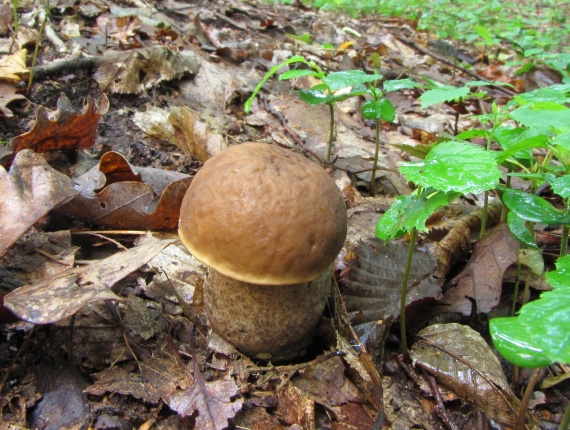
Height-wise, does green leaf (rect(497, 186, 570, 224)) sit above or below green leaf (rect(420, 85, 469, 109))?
below

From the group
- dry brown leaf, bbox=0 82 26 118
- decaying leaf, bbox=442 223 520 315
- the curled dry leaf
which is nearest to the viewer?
decaying leaf, bbox=442 223 520 315

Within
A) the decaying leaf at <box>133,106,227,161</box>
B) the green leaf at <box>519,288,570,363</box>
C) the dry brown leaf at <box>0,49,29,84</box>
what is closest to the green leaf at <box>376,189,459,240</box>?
the green leaf at <box>519,288,570,363</box>

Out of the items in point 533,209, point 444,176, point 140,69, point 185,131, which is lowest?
point 185,131

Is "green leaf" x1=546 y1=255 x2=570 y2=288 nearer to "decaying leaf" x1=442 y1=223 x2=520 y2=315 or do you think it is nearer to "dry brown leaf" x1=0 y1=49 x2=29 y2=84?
"decaying leaf" x1=442 y1=223 x2=520 y2=315

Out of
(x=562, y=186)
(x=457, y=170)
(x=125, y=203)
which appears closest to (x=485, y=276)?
(x=562, y=186)

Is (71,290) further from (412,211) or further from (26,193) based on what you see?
(412,211)

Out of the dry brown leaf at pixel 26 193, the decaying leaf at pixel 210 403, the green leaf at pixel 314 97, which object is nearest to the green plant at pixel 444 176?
the decaying leaf at pixel 210 403

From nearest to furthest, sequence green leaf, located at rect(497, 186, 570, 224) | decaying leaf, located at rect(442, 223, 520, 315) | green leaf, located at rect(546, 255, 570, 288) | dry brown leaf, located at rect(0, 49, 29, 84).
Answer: green leaf, located at rect(546, 255, 570, 288) < green leaf, located at rect(497, 186, 570, 224) < decaying leaf, located at rect(442, 223, 520, 315) < dry brown leaf, located at rect(0, 49, 29, 84)
